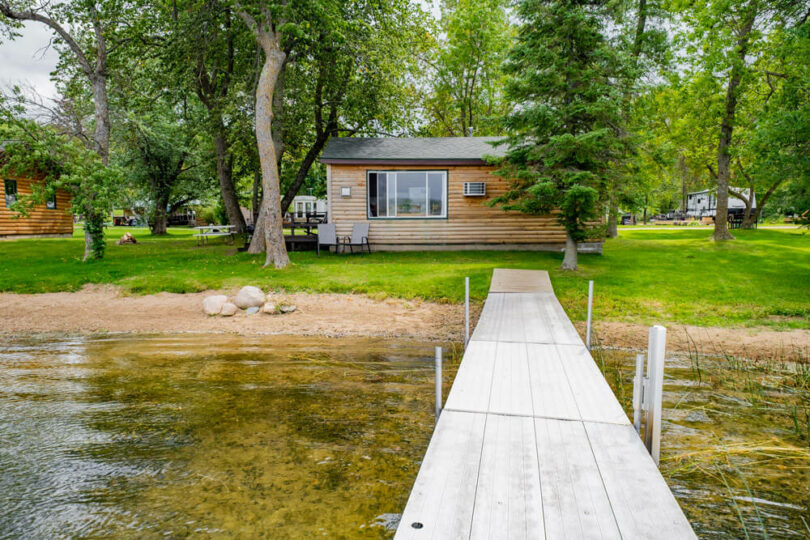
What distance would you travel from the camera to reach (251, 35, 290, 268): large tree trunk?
37.2 ft

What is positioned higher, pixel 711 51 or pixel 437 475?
pixel 711 51

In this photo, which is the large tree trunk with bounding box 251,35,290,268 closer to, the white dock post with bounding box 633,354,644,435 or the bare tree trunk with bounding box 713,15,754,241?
the white dock post with bounding box 633,354,644,435

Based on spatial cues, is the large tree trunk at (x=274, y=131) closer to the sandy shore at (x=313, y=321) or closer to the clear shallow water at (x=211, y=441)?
the sandy shore at (x=313, y=321)

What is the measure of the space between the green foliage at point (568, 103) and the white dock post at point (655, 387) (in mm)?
7010

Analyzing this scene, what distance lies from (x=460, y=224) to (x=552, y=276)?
17.3 ft

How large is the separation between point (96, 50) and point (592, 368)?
16421 millimetres

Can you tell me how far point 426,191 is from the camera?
48.3ft

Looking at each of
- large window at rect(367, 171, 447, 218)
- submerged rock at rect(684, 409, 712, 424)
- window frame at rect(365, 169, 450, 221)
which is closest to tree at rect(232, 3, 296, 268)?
window frame at rect(365, 169, 450, 221)

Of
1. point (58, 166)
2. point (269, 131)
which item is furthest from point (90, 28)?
point (269, 131)

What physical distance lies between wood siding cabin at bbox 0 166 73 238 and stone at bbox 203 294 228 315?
13561 mm

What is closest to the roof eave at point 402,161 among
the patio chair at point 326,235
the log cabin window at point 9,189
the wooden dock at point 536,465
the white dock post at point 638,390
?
the patio chair at point 326,235

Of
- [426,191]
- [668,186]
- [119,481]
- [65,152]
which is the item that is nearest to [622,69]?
[426,191]

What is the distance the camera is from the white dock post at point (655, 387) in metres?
2.62

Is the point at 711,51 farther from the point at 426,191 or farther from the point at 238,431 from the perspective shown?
the point at 238,431
